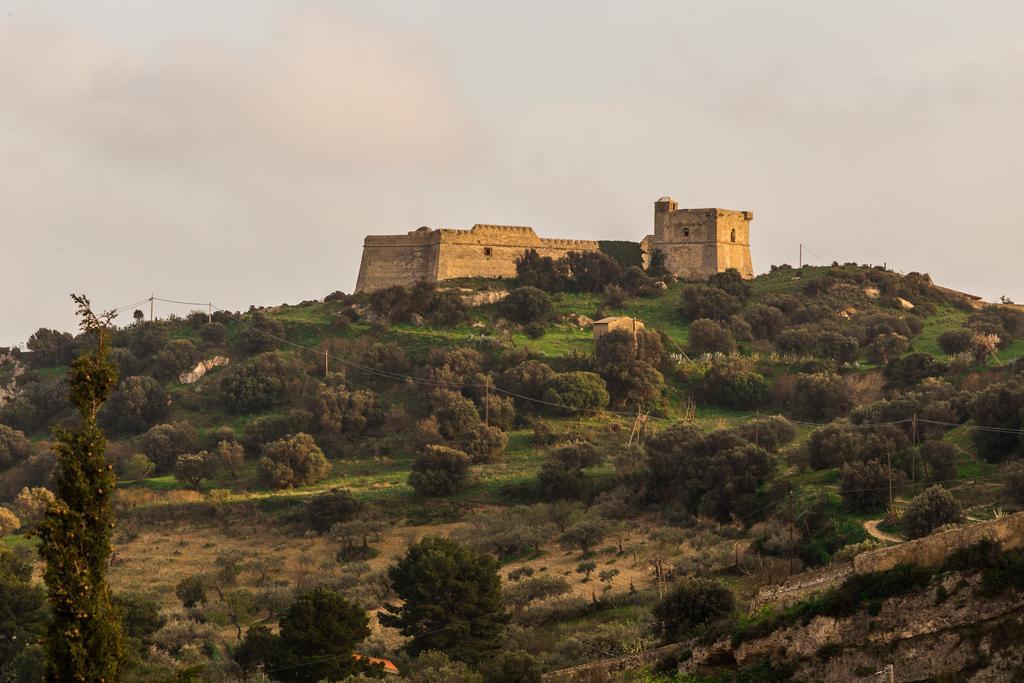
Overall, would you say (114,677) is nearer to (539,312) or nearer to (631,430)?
(631,430)

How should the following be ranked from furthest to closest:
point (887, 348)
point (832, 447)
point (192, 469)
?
point (887, 348) → point (192, 469) → point (832, 447)

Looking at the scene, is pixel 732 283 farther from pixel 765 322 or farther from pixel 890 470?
pixel 890 470

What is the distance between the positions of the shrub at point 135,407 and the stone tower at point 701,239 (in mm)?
28441

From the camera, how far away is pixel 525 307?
6750cm

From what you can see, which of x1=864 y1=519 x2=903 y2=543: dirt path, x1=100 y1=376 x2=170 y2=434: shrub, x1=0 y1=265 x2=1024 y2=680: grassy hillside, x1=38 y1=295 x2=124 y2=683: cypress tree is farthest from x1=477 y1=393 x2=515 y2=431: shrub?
x1=38 y1=295 x2=124 y2=683: cypress tree

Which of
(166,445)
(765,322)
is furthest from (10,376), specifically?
(765,322)

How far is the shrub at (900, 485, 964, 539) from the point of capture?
3186cm

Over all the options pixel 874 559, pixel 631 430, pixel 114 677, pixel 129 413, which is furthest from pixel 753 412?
pixel 114 677

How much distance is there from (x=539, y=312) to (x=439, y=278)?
653cm

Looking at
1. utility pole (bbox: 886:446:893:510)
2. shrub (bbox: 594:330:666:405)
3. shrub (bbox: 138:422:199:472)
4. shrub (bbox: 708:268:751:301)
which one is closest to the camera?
utility pole (bbox: 886:446:893:510)

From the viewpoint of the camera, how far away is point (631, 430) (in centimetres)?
5422

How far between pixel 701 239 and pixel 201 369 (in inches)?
1063

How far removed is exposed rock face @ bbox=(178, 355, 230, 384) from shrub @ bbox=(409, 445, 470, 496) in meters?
18.0

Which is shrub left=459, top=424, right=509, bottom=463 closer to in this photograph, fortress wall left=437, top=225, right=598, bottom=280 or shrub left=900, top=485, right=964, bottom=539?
fortress wall left=437, top=225, right=598, bottom=280
